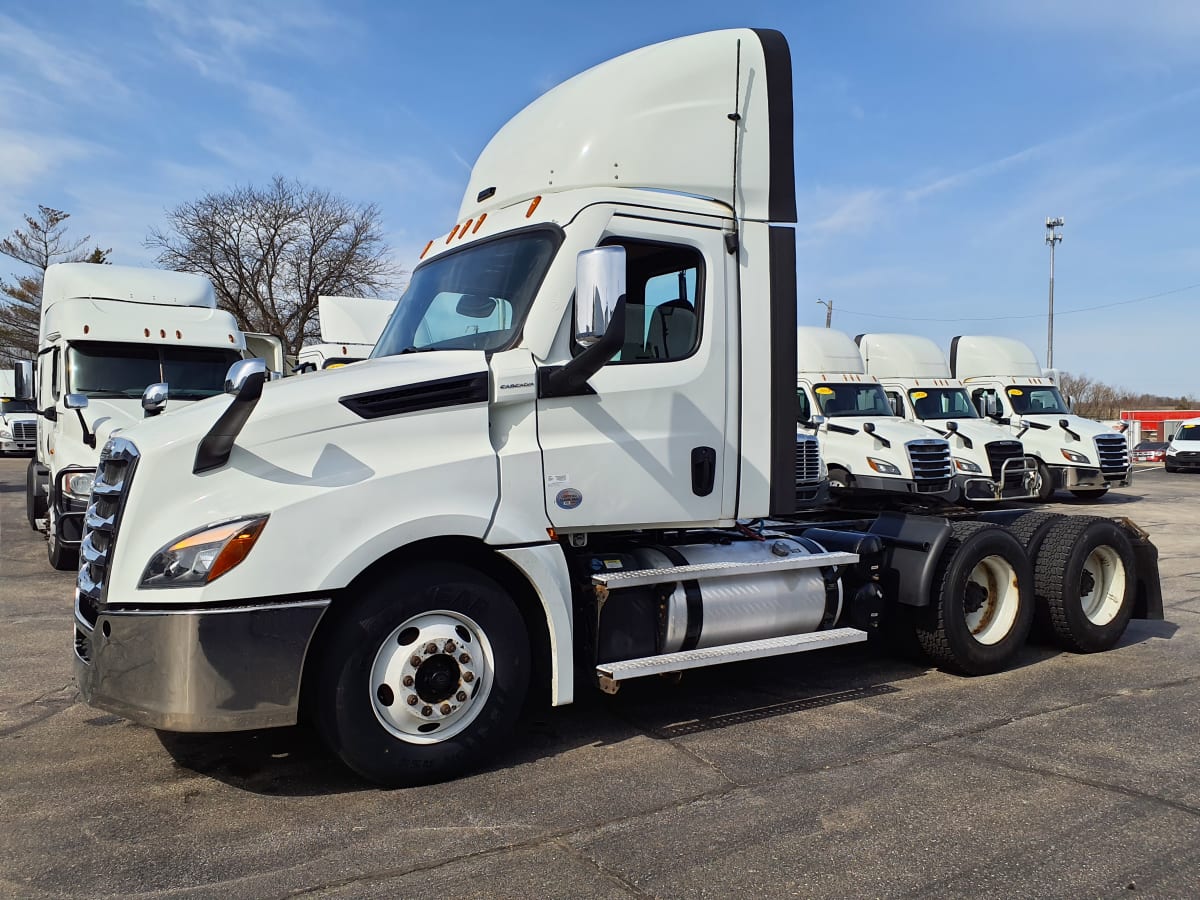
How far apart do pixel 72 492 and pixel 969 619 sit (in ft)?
28.4

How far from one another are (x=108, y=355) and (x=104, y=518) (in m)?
8.27

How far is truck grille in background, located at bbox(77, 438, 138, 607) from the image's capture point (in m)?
4.37

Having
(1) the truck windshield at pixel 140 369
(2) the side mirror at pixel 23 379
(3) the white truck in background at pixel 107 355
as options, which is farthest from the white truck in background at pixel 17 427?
(1) the truck windshield at pixel 140 369

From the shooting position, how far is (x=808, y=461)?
15172 mm

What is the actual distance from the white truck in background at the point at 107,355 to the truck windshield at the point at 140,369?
12 mm

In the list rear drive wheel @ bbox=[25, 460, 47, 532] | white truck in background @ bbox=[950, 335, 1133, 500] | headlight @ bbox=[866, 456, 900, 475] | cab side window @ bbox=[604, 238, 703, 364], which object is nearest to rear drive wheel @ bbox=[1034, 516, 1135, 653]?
cab side window @ bbox=[604, 238, 703, 364]

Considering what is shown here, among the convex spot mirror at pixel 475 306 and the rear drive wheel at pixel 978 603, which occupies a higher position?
the convex spot mirror at pixel 475 306

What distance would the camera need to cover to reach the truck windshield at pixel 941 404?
64.8ft

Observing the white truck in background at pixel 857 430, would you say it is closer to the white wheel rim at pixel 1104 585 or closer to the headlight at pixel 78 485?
the white wheel rim at pixel 1104 585

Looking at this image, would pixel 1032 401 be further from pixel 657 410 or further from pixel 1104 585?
pixel 657 410

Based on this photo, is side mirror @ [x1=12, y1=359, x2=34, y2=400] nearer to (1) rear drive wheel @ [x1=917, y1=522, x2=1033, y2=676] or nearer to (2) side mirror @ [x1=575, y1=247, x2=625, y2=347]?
(2) side mirror @ [x1=575, y1=247, x2=625, y2=347]

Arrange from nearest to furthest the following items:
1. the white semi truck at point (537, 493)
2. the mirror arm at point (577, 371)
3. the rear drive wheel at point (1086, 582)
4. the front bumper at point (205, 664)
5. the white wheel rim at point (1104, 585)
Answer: the front bumper at point (205, 664), the white semi truck at point (537, 493), the mirror arm at point (577, 371), the rear drive wheel at point (1086, 582), the white wheel rim at point (1104, 585)

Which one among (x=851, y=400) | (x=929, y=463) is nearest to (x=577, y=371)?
(x=929, y=463)

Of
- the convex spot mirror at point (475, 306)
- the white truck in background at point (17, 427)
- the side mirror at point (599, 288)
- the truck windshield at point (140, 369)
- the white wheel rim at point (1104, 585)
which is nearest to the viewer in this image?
the side mirror at point (599, 288)
